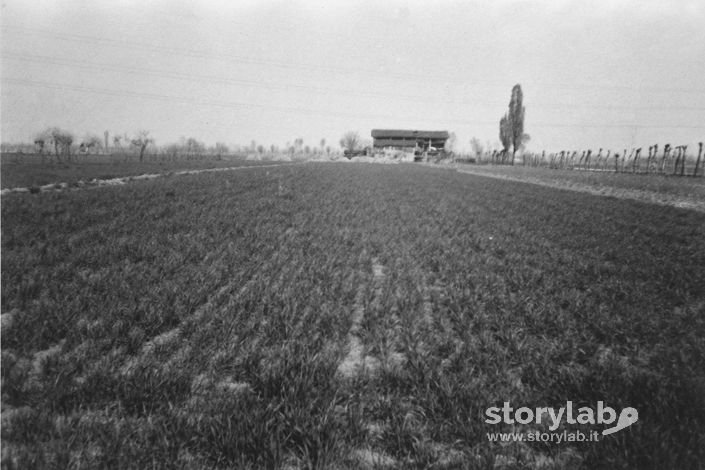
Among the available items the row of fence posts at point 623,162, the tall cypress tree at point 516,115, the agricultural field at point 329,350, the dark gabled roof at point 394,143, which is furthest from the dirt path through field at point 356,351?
the dark gabled roof at point 394,143

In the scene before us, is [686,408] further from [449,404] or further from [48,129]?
[48,129]

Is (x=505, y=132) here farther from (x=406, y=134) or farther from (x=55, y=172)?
(x=55, y=172)

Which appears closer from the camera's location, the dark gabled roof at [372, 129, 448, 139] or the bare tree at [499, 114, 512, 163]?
the bare tree at [499, 114, 512, 163]

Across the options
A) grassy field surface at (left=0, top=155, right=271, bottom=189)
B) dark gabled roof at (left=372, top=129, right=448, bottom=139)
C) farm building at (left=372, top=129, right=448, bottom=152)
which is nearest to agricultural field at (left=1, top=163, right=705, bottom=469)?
grassy field surface at (left=0, top=155, right=271, bottom=189)

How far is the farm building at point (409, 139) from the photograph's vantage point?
384 feet

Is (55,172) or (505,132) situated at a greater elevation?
(505,132)

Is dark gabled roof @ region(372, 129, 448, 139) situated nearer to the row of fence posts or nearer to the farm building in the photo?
the farm building

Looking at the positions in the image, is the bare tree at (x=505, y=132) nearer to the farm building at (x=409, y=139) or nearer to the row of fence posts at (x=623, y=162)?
the row of fence posts at (x=623, y=162)

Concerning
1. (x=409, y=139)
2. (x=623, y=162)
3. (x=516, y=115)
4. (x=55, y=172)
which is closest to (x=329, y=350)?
(x=55, y=172)

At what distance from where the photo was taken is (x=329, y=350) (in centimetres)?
327

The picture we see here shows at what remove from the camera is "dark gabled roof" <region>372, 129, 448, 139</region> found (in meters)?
119

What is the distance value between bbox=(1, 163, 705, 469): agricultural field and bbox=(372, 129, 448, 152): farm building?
115 meters

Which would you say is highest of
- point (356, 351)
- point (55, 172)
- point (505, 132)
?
point (505, 132)

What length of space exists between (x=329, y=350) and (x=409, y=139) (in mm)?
124188
